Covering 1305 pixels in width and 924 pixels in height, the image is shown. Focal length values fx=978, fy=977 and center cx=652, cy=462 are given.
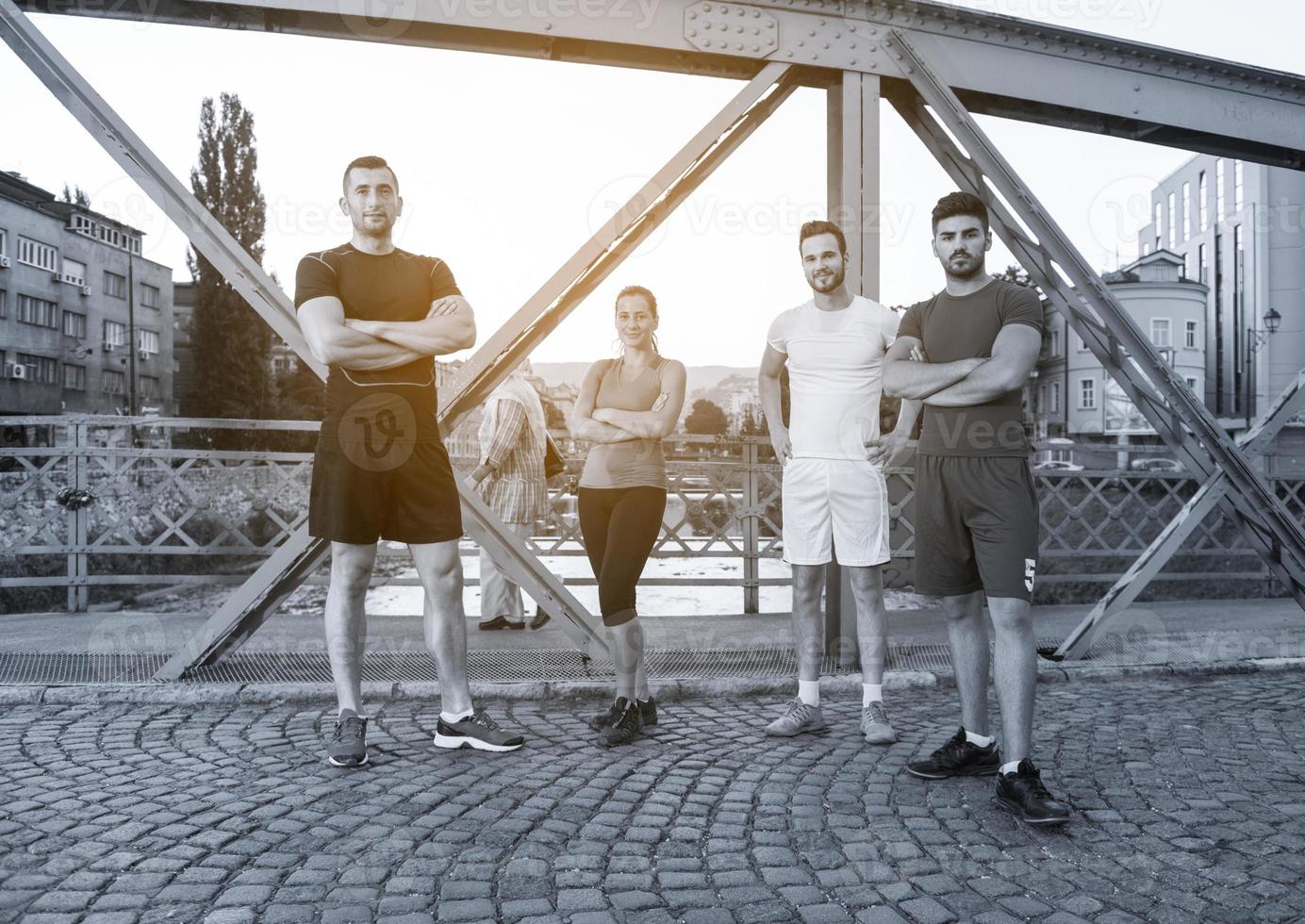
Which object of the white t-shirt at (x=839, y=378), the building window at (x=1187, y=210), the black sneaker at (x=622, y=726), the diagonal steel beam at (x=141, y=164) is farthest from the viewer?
the building window at (x=1187, y=210)

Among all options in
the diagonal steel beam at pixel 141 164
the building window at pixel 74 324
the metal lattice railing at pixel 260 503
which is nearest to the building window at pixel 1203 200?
the metal lattice railing at pixel 260 503

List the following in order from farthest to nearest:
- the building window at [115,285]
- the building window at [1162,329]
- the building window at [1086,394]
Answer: the building window at [1086,394]
the building window at [1162,329]
the building window at [115,285]

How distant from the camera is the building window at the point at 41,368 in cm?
3584

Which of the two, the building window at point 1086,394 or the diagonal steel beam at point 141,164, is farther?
the building window at point 1086,394

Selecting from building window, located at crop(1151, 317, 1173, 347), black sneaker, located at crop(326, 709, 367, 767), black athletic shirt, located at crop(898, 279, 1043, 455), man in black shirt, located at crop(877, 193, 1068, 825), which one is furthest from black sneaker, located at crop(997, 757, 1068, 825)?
building window, located at crop(1151, 317, 1173, 347)

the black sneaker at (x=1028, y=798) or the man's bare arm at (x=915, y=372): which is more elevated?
the man's bare arm at (x=915, y=372)

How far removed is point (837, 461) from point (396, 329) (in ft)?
6.59

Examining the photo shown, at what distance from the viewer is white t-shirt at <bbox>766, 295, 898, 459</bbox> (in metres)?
4.44

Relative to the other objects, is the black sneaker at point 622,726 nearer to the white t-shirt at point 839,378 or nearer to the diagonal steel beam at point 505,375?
the diagonal steel beam at point 505,375

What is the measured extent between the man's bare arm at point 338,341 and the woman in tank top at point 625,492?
0.95m

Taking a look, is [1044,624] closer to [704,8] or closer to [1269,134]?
[1269,134]

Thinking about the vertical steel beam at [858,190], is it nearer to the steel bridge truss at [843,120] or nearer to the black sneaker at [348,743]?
the steel bridge truss at [843,120]

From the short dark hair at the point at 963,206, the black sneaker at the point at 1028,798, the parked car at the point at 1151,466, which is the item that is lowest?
the black sneaker at the point at 1028,798

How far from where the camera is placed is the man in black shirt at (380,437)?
4023mm
